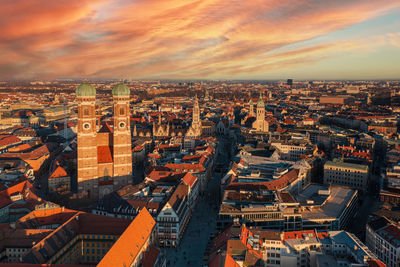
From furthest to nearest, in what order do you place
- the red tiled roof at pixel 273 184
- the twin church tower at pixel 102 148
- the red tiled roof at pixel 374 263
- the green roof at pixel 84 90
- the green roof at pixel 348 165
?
1. the green roof at pixel 348 165
2. the twin church tower at pixel 102 148
3. the green roof at pixel 84 90
4. the red tiled roof at pixel 273 184
5. the red tiled roof at pixel 374 263

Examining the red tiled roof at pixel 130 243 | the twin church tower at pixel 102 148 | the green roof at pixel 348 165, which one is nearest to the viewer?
the red tiled roof at pixel 130 243

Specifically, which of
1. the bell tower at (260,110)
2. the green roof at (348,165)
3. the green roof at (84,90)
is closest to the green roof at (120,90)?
the green roof at (84,90)

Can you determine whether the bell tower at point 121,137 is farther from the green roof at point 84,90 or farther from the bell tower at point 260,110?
the bell tower at point 260,110

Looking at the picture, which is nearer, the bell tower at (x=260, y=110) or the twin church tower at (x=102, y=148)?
the twin church tower at (x=102, y=148)

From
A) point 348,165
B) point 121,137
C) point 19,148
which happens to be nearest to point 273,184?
point 348,165

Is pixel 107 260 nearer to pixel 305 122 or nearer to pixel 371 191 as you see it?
pixel 371 191

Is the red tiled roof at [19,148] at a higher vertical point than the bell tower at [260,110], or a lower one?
lower

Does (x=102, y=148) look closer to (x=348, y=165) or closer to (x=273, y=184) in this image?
(x=273, y=184)
